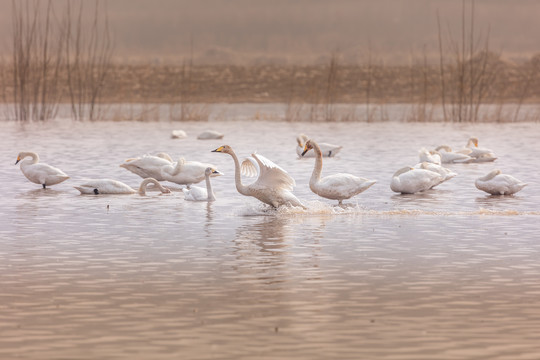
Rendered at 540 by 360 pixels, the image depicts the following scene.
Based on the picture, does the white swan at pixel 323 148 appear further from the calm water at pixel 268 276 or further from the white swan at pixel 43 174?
the white swan at pixel 43 174

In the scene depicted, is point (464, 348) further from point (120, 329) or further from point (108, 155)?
point (108, 155)

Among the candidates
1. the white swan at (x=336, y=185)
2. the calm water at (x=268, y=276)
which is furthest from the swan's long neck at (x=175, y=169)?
the white swan at (x=336, y=185)

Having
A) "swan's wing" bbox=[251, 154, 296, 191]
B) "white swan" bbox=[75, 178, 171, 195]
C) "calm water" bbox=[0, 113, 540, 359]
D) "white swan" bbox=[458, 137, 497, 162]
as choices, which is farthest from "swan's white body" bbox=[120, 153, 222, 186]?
"white swan" bbox=[458, 137, 497, 162]

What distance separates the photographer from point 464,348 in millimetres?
6219

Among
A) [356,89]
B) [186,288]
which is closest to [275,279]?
[186,288]

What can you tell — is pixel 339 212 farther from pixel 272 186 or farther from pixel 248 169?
pixel 248 169

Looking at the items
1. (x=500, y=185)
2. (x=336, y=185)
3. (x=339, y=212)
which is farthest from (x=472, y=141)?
(x=339, y=212)

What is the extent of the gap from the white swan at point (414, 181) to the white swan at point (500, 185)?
0.70 meters

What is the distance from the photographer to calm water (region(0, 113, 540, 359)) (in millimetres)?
6375

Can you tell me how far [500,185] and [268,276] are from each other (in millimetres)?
7668

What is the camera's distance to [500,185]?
50.7 ft

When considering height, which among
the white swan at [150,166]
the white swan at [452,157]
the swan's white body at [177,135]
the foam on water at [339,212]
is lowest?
the swan's white body at [177,135]

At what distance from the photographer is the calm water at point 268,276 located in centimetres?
638

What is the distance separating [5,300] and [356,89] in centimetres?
7862
